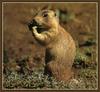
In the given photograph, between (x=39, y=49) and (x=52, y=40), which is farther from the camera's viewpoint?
(x=39, y=49)

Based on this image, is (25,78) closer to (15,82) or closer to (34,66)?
(15,82)

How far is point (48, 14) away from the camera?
1027 centimetres

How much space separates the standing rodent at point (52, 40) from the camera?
10.2 metres

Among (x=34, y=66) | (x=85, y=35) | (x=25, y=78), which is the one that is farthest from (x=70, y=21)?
(x=25, y=78)

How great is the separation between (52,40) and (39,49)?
467 centimetres

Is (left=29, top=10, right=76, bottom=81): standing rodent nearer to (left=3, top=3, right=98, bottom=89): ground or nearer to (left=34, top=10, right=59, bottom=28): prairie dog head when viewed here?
(left=34, top=10, right=59, bottom=28): prairie dog head

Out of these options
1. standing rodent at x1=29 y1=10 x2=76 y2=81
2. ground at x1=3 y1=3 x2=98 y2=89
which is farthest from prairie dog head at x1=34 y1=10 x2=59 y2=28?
ground at x1=3 y1=3 x2=98 y2=89

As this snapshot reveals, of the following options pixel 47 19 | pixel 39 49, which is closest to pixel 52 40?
pixel 47 19

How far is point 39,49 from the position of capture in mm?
14859

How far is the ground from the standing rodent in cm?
36

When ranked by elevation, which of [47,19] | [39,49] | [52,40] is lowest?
[39,49]

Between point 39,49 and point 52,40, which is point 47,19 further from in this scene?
point 39,49

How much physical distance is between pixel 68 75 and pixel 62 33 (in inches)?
36.0

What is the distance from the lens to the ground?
10.6m
